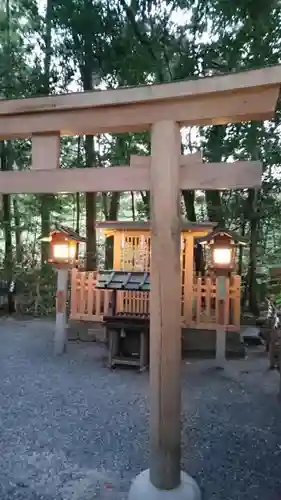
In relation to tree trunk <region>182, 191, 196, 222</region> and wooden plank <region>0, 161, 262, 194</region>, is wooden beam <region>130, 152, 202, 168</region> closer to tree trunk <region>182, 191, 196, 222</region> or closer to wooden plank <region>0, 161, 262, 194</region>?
wooden plank <region>0, 161, 262, 194</region>

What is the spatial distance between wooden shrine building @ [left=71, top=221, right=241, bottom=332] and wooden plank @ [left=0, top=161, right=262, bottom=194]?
166 inches

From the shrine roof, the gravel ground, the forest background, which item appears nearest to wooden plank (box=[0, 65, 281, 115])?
the gravel ground

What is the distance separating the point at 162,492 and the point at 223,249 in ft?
14.0

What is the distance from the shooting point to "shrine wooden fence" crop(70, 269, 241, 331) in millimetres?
6488

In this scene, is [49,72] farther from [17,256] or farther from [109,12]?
[17,256]

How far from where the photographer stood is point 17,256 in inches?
446

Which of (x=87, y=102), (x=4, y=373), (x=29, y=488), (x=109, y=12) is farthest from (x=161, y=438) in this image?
(x=109, y=12)

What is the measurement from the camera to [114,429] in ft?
13.0

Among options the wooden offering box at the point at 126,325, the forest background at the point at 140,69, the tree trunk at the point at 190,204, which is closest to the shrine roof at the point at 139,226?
the wooden offering box at the point at 126,325

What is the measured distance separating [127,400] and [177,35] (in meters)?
8.36

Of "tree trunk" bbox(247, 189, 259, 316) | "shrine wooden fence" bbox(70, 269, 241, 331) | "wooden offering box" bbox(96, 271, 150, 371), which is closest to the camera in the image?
"wooden offering box" bbox(96, 271, 150, 371)

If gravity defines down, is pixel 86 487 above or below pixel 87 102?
below

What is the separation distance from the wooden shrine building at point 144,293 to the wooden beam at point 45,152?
4.46 m

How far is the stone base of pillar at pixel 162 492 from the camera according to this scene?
96.7 inches
